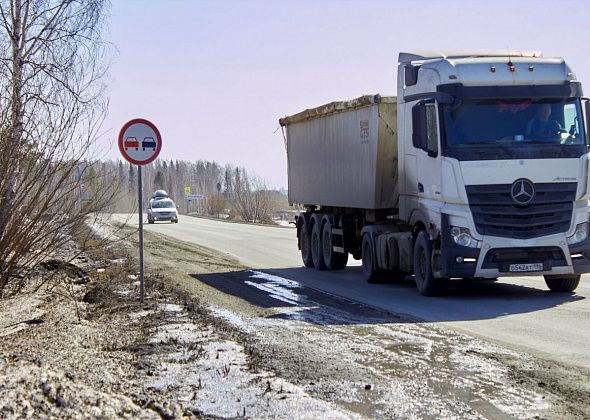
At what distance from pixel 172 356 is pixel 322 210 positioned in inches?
536

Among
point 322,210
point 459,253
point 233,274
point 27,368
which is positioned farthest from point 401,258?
point 27,368

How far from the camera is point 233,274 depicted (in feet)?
63.4

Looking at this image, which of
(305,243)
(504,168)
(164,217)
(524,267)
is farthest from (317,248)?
(164,217)

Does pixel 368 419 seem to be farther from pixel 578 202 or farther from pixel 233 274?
pixel 233 274

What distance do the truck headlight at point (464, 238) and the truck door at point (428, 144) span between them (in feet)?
2.53

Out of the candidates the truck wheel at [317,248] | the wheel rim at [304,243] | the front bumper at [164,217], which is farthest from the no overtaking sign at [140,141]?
the front bumper at [164,217]

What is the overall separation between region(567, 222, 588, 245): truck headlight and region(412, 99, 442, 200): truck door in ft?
6.91

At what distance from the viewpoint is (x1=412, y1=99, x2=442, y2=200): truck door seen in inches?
558

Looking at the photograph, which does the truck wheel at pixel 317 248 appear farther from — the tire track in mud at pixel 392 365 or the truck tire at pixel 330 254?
the tire track in mud at pixel 392 365

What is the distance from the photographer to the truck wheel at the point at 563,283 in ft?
48.2

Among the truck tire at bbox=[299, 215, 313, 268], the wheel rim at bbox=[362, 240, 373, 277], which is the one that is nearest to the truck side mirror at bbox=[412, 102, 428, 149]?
the wheel rim at bbox=[362, 240, 373, 277]

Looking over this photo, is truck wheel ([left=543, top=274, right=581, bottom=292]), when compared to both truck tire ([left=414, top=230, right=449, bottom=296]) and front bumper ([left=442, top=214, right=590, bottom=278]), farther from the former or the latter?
truck tire ([left=414, top=230, right=449, bottom=296])

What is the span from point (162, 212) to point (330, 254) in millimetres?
41092

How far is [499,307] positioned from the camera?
13.2 metres
